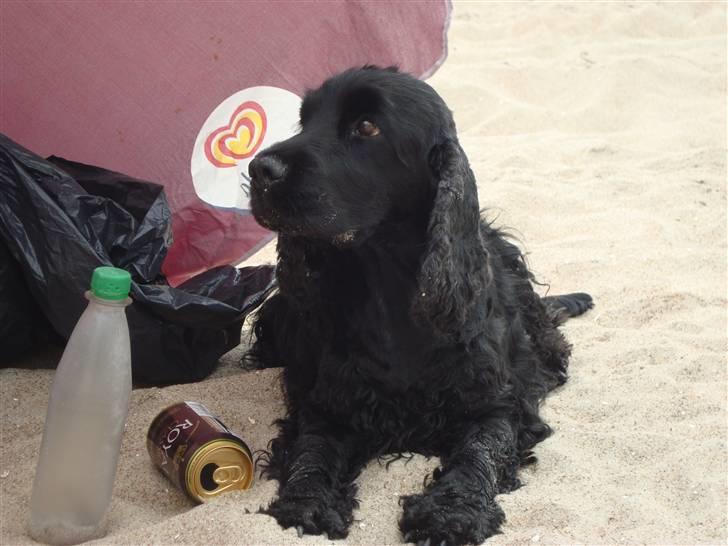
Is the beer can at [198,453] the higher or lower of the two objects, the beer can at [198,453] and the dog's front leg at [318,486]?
the higher

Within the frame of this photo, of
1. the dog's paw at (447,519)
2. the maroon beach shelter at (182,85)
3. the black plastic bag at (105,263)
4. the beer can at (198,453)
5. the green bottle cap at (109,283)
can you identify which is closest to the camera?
the green bottle cap at (109,283)

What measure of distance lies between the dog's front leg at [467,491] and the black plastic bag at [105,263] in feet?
2.99

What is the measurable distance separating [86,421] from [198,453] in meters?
0.32

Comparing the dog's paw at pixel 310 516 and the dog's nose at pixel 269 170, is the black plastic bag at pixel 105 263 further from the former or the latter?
the dog's paw at pixel 310 516

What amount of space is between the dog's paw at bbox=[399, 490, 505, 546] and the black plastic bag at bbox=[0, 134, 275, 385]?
1.01 meters

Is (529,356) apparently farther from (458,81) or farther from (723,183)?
(458,81)

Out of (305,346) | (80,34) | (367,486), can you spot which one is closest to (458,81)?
(80,34)

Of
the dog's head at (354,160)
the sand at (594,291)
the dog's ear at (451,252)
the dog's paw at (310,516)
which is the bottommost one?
the sand at (594,291)

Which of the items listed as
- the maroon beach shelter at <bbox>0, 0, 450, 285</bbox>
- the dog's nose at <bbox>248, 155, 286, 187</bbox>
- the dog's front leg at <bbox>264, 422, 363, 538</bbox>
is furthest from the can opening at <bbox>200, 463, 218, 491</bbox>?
the maroon beach shelter at <bbox>0, 0, 450, 285</bbox>

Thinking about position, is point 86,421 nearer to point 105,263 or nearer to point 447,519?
point 105,263

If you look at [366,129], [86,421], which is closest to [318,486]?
[86,421]

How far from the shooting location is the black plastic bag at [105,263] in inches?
123

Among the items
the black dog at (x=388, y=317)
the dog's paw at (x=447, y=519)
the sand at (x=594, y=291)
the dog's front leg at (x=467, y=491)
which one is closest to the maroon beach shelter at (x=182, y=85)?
the sand at (x=594, y=291)

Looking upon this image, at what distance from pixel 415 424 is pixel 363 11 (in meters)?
1.85
